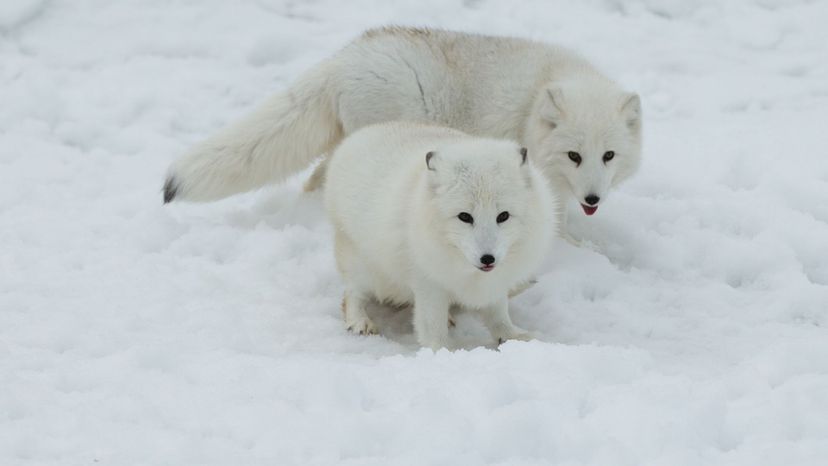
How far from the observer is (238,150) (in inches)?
209

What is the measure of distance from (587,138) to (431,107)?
0.95m

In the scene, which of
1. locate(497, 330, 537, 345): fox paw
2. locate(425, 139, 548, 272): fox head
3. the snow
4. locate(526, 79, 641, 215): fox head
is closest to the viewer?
the snow

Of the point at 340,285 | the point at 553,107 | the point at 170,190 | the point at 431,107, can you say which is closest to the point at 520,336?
the point at 340,285

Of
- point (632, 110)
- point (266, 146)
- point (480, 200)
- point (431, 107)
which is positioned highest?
point (480, 200)

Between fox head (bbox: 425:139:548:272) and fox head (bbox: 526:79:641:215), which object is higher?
fox head (bbox: 425:139:548:272)

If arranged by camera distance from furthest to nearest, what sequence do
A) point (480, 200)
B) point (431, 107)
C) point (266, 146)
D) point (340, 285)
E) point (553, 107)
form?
1. point (431, 107)
2. point (266, 146)
3. point (553, 107)
4. point (340, 285)
5. point (480, 200)

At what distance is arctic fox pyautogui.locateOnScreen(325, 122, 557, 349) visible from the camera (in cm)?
389

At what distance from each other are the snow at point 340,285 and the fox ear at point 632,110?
2.02 feet

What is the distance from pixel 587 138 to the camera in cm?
499

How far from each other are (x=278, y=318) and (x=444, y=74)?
1755 millimetres

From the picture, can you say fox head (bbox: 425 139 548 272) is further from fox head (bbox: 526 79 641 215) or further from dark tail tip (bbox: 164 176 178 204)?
dark tail tip (bbox: 164 176 178 204)

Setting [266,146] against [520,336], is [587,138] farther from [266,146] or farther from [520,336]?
[266,146]

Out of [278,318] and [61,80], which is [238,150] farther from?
[61,80]

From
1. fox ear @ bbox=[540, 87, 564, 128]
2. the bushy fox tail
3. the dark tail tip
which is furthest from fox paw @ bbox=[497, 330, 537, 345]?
the dark tail tip
